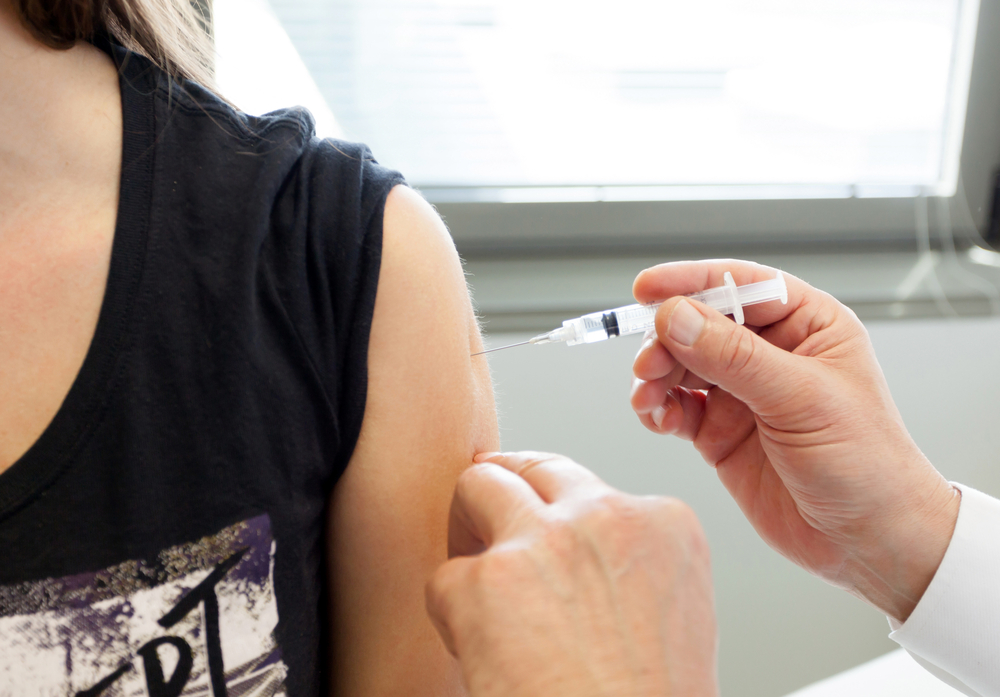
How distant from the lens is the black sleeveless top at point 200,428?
1.62ft

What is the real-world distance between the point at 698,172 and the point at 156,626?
4.65 feet

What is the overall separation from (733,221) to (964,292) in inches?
22.6

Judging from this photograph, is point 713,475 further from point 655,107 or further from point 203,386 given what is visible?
point 203,386

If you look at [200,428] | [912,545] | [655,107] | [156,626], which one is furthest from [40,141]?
[655,107]

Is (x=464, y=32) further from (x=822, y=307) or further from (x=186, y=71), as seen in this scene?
(x=822, y=307)

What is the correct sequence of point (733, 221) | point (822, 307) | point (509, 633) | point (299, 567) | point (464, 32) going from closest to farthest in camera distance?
point (509, 633) < point (299, 567) < point (822, 307) < point (464, 32) < point (733, 221)

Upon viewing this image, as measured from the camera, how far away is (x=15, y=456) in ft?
1.65

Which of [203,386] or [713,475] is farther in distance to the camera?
[713,475]

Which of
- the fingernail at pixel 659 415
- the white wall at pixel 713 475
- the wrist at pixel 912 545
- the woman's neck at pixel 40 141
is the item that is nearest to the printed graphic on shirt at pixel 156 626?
the woman's neck at pixel 40 141

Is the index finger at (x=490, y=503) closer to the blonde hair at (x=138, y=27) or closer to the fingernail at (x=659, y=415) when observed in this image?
the fingernail at (x=659, y=415)

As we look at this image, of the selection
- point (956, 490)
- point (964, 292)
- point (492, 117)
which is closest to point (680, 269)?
point (956, 490)

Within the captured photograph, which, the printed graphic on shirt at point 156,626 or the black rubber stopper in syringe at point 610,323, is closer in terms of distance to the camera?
the printed graphic on shirt at point 156,626

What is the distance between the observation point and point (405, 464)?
607 millimetres

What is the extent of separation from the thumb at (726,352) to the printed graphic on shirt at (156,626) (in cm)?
44
